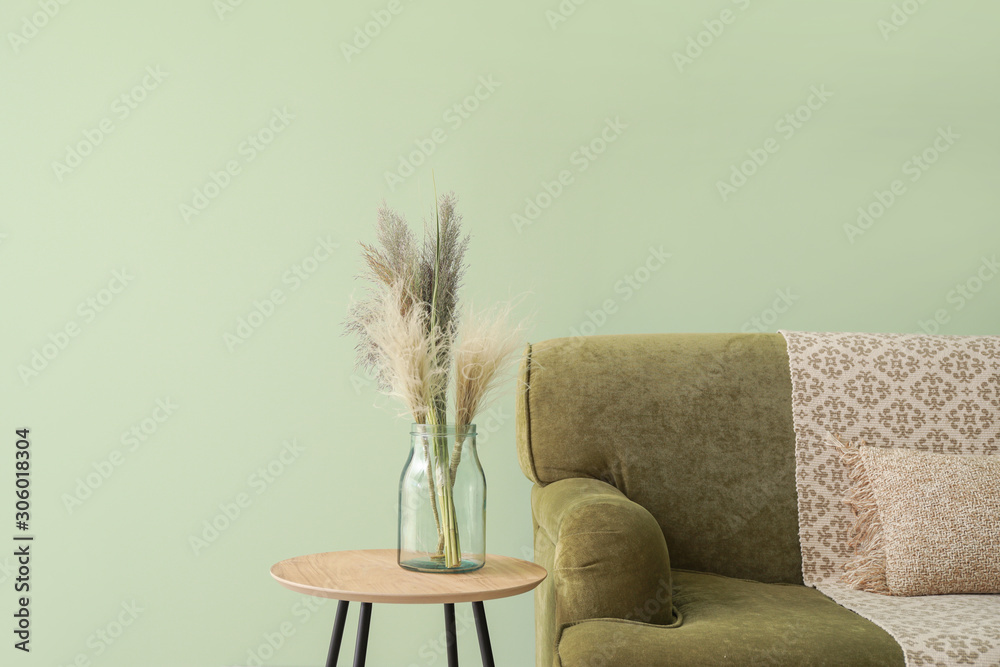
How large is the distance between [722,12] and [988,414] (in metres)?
1.25

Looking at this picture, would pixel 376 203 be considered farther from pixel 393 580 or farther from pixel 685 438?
pixel 393 580

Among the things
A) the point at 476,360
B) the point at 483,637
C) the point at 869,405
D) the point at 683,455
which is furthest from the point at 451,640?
the point at 869,405

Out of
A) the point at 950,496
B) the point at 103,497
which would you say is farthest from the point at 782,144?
the point at 103,497

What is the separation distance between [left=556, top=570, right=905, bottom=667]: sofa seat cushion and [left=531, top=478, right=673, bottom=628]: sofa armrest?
0.03 meters

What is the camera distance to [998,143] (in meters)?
2.09

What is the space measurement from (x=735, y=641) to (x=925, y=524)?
590 millimetres

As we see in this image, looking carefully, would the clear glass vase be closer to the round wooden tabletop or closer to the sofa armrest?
the round wooden tabletop

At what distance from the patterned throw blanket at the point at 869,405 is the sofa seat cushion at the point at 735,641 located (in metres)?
0.37

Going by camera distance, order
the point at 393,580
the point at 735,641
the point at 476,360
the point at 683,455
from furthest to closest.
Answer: the point at 683,455
the point at 476,360
the point at 393,580
the point at 735,641

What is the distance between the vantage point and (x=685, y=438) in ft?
5.49

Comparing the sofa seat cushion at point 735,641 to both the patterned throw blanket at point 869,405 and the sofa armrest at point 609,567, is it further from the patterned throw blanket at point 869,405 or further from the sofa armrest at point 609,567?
the patterned throw blanket at point 869,405

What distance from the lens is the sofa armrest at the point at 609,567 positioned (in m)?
1.18

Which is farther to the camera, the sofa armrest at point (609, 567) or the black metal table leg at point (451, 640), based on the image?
the black metal table leg at point (451, 640)

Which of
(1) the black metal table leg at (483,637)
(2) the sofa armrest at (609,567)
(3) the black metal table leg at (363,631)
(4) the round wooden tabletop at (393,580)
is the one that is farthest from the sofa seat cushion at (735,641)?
(3) the black metal table leg at (363,631)
